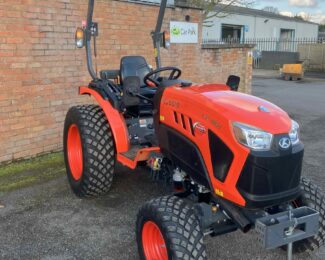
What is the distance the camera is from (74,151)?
174 inches

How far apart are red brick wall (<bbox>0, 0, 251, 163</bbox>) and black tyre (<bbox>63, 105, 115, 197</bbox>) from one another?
4.82 feet

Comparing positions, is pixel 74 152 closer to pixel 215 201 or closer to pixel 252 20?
pixel 215 201

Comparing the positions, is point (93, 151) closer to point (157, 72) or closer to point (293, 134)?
point (157, 72)

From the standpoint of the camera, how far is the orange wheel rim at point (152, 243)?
2.81m

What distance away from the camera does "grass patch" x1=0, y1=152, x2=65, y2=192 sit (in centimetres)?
459

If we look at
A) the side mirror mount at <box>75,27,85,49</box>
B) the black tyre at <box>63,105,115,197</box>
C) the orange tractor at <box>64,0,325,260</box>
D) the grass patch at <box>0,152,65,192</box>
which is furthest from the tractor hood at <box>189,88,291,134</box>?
the grass patch at <box>0,152,65,192</box>

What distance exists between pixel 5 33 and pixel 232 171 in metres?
3.69

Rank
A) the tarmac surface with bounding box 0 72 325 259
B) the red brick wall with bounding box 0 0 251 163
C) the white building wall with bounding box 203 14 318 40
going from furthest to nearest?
the white building wall with bounding box 203 14 318 40, the red brick wall with bounding box 0 0 251 163, the tarmac surface with bounding box 0 72 325 259

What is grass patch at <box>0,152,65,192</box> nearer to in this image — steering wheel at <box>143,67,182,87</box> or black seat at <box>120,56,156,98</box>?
black seat at <box>120,56,156,98</box>

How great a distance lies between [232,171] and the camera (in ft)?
8.16

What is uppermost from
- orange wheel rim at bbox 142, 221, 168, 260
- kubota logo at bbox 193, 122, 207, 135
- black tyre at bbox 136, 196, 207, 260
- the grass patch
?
kubota logo at bbox 193, 122, 207, 135

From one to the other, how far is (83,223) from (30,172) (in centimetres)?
164

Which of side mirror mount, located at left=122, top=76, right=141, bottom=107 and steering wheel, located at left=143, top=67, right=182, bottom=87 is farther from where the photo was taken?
side mirror mount, located at left=122, top=76, right=141, bottom=107

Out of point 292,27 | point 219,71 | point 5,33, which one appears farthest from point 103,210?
point 292,27
